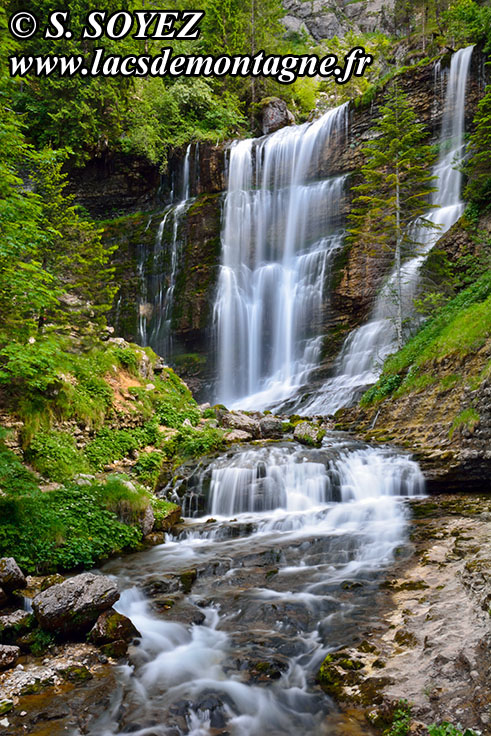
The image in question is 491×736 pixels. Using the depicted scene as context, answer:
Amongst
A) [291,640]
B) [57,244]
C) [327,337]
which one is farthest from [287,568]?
[327,337]

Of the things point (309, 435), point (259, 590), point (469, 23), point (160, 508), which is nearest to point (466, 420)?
point (309, 435)

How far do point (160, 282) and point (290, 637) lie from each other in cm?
2330

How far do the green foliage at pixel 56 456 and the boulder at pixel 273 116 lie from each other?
28309 millimetres

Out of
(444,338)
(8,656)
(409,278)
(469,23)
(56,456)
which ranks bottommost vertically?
(8,656)

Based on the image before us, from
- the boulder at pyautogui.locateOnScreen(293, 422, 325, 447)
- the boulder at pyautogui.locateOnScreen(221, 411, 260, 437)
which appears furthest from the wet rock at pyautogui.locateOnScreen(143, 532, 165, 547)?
the boulder at pyautogui.locateOnScreen(221, 411, 260, 437)

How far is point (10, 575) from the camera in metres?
5.25

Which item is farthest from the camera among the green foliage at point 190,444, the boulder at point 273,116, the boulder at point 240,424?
the boulder at point 273,116

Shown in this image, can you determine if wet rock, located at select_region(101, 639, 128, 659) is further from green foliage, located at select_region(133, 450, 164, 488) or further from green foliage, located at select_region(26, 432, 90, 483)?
green foliage, located at select_region(133, 450, 164, 488)

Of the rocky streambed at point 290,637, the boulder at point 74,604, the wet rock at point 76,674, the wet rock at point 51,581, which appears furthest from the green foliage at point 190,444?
the wet rock at point 76,674

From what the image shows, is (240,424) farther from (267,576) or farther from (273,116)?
(273,116)

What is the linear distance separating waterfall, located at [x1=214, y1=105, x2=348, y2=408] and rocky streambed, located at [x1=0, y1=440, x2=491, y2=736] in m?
13.8

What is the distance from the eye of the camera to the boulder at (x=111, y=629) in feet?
15.1

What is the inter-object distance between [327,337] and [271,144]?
13234 millimetres

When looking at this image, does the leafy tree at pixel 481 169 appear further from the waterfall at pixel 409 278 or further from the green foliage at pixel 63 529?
the green foliage at pixel 63 529
